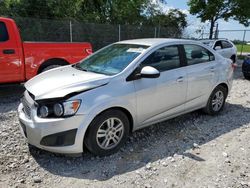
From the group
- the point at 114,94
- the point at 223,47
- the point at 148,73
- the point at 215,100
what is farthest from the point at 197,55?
the point at 223,47

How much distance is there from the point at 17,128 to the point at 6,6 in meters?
11.2

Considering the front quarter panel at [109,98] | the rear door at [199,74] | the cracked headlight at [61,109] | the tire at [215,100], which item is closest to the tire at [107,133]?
the front quarter panel at [109,98]

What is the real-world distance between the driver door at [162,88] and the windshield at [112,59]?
261 millimetres

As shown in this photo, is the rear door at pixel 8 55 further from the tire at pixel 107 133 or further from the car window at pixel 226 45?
the car window at pixel 226 45

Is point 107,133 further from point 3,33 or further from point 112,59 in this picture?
point 3,33

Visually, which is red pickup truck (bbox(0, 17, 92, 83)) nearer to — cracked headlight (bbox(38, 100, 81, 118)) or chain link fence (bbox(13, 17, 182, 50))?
cracked headlight (bbox(38, 100, 81, 118))

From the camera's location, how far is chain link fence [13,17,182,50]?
11797mm

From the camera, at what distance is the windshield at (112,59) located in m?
4.09

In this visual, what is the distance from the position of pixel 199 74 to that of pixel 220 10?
1453cm

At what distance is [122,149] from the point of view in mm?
4031

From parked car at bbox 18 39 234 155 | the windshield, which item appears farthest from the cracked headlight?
the windshield

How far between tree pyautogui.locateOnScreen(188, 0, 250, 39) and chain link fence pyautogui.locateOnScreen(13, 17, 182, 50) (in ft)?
15.3

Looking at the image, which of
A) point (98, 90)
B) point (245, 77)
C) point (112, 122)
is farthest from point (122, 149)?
point (245, 77)

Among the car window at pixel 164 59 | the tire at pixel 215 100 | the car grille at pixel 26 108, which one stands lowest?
the tire at pixel 215 100
